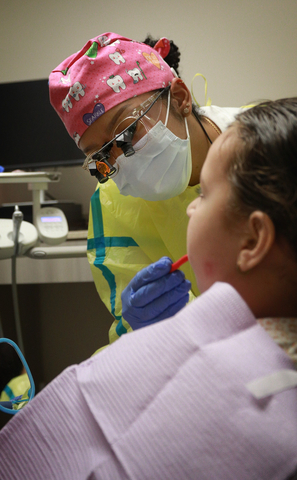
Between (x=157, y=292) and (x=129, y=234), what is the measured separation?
46 centimetres

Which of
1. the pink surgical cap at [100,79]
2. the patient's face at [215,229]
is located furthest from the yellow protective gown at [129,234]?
the patient's face at [215,229]

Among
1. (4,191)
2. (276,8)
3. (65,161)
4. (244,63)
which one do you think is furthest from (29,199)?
(276,8)

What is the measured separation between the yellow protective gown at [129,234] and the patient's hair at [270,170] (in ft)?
2.02

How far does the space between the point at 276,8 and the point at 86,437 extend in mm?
2135

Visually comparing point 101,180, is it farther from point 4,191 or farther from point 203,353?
point 4,191

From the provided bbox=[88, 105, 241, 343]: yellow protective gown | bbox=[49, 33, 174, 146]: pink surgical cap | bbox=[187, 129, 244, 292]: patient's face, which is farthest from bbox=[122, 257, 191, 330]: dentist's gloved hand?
bbox=[49, 33, 174, 146]: pink surgical cap

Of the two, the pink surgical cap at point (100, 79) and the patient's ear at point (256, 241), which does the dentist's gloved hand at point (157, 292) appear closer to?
the patient's ear at point (256, 241)

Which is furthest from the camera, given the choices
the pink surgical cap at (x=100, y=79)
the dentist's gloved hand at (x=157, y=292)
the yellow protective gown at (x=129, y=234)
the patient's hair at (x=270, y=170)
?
the yellow protective gown at (x=129, y=234)

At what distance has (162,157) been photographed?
41.1 inches

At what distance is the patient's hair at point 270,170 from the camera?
0.46 m

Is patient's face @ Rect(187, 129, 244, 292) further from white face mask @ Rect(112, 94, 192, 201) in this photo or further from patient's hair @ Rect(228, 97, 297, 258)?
white face mask @ Rect(112, 94, 192, 201)

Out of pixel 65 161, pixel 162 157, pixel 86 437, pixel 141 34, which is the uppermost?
pixel 141 34

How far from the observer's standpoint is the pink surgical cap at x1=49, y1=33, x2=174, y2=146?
97cm

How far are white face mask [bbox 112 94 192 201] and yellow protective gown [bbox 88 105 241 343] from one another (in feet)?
0.28
